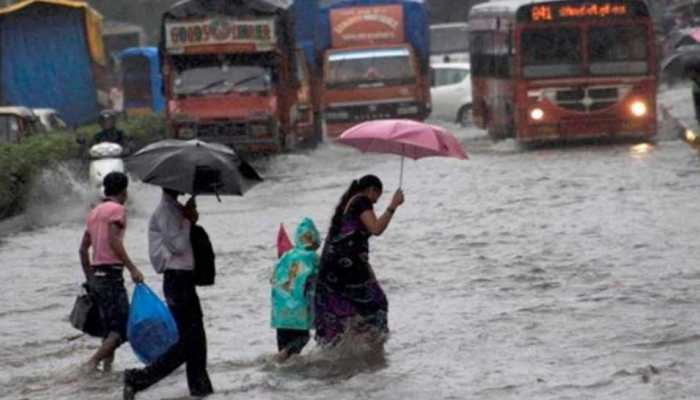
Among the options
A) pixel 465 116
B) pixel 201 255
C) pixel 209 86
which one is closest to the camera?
pixel 201 255

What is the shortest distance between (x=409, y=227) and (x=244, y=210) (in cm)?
403

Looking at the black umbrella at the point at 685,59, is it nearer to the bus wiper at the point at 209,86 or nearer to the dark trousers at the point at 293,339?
the bus wiper at the point at 209,86

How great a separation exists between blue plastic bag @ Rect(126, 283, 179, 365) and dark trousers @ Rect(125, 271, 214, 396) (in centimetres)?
6

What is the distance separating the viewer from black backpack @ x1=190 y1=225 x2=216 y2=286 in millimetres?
11031

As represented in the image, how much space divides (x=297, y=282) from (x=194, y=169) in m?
1.59

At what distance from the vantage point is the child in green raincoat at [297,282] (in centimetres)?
1216

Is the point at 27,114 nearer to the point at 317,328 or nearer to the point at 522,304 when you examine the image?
the point at 522,304

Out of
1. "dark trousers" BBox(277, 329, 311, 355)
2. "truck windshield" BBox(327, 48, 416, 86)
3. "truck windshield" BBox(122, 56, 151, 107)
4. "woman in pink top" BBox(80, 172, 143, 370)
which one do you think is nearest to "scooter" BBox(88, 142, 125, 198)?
"woman in pink top" BBox(80, 172, 143, 370)

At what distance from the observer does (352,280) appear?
40.2ft

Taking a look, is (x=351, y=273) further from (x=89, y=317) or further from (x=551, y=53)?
(x=551, y=53)

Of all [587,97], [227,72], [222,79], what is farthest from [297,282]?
[227,72]

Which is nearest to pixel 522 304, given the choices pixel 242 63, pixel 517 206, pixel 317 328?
pixel 317 328

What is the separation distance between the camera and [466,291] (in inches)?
634

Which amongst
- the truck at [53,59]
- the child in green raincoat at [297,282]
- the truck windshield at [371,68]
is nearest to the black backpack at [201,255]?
the child in green raincoat at [297,282]
